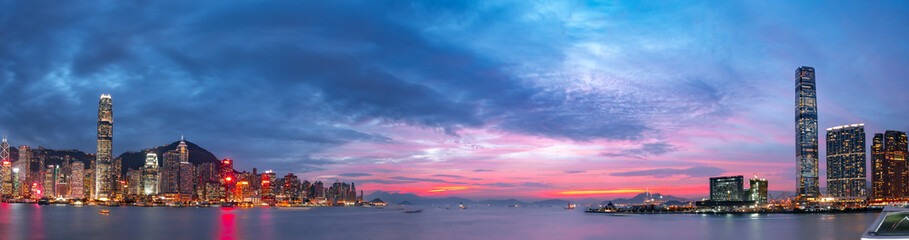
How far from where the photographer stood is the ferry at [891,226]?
16688mm

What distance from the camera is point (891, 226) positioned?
60.2 feet

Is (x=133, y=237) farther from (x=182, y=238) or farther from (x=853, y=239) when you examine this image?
(x=853, y=239)

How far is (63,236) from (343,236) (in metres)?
42.2

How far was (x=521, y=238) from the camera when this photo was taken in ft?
334

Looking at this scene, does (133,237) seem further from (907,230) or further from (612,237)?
(907,230)

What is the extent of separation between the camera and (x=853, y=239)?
3428 inches

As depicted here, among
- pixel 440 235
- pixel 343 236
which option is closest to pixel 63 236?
pixel 343 236

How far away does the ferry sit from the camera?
54.7 feet

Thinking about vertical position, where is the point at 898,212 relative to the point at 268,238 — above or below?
above

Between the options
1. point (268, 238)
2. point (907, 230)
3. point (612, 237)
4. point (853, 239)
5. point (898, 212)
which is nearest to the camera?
point (907, 230)

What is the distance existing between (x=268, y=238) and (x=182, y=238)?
12.4 m

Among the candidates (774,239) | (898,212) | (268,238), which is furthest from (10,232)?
(774,239)

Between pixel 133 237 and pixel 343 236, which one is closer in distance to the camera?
pixel 133 237

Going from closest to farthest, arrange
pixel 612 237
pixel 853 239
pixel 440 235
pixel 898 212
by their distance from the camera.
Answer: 1. pixel 898 212
2. pixel 853 239
3. pixel 612 237
4. pixel 440 235
